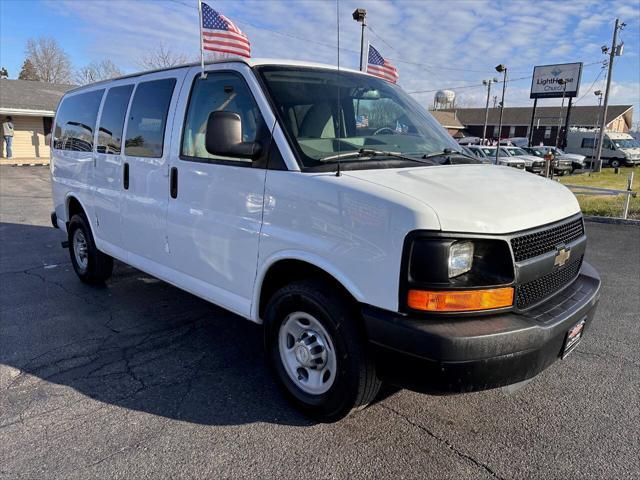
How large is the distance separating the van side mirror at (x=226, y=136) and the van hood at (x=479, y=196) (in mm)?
678

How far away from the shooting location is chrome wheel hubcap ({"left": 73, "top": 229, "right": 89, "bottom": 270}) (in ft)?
18.1

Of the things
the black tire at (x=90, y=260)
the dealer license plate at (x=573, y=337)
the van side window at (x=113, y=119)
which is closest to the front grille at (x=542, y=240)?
the dealer license plate at (x=573, y=337)

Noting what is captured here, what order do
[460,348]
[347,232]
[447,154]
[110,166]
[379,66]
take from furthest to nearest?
1. [379,66]
2. [110,166]
3. [447,154]
4. [347,232]
5. [460,348]

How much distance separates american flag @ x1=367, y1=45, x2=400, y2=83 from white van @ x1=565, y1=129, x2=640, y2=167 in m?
32.3

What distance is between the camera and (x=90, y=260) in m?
5.36

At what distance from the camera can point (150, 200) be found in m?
3.98

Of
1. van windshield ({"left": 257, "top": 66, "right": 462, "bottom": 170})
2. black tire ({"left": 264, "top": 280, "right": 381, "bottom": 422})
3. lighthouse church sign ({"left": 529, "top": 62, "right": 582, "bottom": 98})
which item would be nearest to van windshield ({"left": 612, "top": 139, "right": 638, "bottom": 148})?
lighthouse church sign ({"left": 529, "top": 62, "right": 582, "bottom": 98})

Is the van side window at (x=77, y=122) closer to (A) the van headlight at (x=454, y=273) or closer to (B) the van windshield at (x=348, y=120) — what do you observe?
(B) the van windshield at (x=348, y=120)

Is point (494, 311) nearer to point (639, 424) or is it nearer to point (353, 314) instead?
point (353, 314)

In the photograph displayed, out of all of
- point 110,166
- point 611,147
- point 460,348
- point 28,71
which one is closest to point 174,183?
point 110,166

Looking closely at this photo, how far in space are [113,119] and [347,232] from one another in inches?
125

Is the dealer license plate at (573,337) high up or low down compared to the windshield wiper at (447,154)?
down

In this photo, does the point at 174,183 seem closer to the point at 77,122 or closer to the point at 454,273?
the point at 454,273

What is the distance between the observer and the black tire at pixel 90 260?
5309 mm
